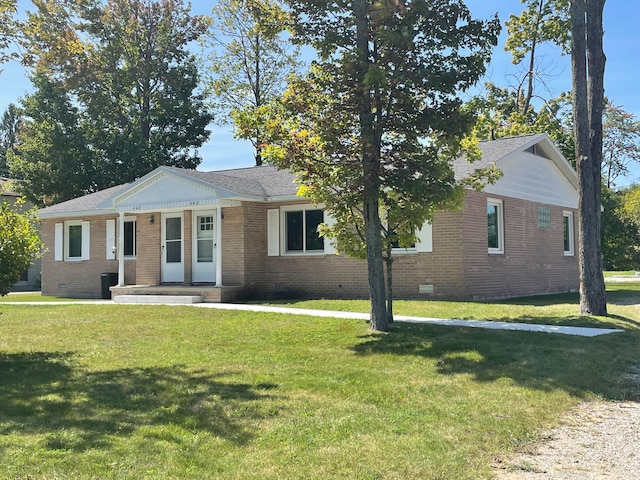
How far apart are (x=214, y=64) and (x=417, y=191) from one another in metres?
30.5

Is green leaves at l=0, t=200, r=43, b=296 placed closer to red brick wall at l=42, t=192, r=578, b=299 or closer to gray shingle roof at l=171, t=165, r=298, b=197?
gray shingle roof at l=171, t=165, r=298, b=197

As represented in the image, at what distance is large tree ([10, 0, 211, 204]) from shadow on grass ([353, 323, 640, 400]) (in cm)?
2772

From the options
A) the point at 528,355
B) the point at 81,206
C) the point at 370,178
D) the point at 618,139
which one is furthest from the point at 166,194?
the point at 618,139

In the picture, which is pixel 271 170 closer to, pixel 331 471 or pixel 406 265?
pixel 406 265

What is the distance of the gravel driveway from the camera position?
429 cm

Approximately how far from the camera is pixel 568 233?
21.9 metres

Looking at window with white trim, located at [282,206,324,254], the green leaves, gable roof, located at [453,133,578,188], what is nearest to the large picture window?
window with white trim, located at [282,206,324,254]

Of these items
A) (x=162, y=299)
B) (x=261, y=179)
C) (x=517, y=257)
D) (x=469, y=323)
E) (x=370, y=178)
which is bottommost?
(x=469, y=323)

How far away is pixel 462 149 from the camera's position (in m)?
10.5

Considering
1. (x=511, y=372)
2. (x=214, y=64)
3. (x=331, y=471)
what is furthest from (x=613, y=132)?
(x=331, y=471)

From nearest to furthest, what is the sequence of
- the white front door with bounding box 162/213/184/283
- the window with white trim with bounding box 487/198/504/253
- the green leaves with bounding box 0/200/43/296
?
the green leaves with bounding box 0/200/43/296 → the window with white trim with bounding box 487/198/504/253 → the white front door with bounding box 162/213/184/283

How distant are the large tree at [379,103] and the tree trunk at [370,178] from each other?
2 cm

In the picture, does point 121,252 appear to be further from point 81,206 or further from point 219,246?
point 219,246

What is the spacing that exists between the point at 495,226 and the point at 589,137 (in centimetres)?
541
